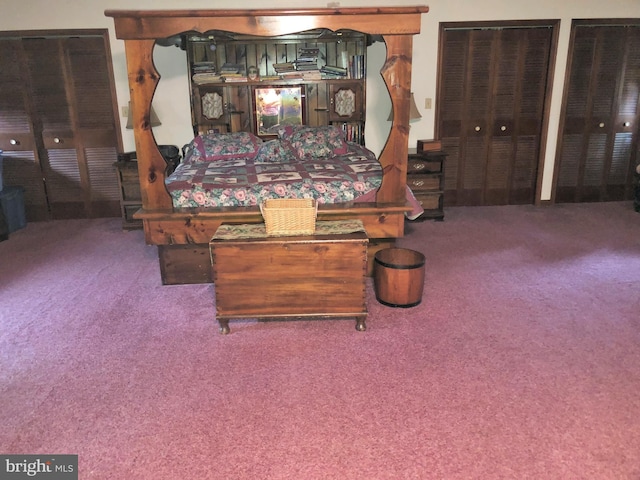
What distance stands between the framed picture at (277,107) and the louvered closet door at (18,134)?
228cm

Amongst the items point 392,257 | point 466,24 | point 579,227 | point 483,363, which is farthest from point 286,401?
point 466,24

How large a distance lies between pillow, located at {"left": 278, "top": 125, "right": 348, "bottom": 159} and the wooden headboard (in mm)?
1330

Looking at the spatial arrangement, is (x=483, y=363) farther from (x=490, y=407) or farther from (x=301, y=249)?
(x=301, y=249)

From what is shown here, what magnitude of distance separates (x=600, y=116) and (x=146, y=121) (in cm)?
481

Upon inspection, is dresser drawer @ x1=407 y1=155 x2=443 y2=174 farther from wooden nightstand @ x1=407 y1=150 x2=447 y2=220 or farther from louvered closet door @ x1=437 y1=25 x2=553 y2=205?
louvered closet door @ x1=437 y1=25 x2=553 y2=205

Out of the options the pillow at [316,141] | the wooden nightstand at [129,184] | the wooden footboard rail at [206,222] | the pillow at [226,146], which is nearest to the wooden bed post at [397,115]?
the wooden footboard rail at [206,222]

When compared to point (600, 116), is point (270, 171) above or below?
below

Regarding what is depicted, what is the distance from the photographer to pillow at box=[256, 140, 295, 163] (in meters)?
4.46

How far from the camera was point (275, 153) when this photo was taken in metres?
4.48

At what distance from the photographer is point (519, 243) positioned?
446cm

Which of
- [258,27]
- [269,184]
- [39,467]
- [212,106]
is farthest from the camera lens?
[212,106]

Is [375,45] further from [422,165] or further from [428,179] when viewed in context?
[428,179]

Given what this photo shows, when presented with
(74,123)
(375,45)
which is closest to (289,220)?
(375,45)

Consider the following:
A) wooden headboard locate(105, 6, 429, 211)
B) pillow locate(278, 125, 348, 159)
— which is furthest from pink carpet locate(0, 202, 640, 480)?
pillow locate(278, 125, 348, 159)
